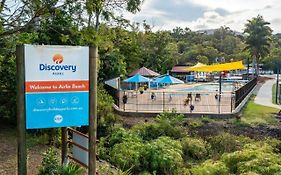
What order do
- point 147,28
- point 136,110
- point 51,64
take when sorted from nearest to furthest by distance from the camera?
point 51,64, point 136,110, point 147,28

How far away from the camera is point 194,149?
12.5 metres

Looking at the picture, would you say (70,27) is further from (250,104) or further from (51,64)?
(250,104)

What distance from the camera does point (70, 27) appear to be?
634 centimetres

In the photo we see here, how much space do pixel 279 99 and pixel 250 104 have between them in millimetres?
4792

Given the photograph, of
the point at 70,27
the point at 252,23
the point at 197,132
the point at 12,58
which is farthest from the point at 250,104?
the point at 252,23

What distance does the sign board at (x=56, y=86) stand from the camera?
5.81 metres

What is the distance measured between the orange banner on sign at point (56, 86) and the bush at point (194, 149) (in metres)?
7.13

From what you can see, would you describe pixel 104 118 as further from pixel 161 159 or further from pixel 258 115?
pixel 258 115

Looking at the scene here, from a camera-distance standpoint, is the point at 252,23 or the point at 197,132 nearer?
the point at 197,132

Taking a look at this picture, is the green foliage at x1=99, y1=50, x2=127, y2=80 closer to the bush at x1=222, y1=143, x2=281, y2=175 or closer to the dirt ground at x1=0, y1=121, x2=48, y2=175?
the dirt ground at x1=0, y1=121, x2=48, y2=175

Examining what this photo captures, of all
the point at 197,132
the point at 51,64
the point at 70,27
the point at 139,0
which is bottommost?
the point at 197,132

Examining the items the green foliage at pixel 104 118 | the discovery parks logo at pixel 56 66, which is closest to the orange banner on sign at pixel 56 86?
the discovery parks logo at pixel 56 66

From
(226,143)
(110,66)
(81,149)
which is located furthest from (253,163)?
(110,66)

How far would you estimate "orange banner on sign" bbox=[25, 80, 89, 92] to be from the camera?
229 inches
